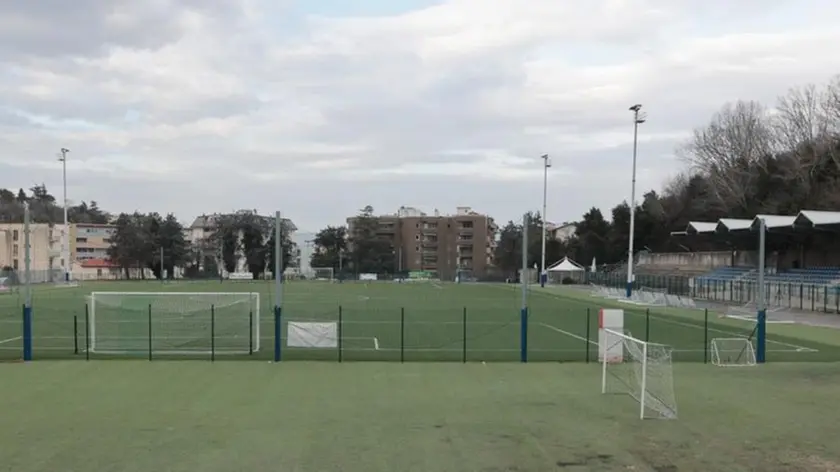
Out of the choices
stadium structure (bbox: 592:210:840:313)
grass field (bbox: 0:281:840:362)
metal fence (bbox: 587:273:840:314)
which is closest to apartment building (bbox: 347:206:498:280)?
Result: stadium structure (bbox: 592:210:840:313)

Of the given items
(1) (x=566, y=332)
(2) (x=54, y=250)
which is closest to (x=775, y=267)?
(1) (x=566, y=332)

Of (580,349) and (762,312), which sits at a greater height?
(762,312)

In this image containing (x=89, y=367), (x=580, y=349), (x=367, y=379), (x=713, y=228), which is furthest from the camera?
(x=713, y=228)

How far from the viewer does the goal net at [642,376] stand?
13.2 m

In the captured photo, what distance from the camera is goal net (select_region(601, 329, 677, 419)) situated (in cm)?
1325

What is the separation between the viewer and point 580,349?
2489 cm

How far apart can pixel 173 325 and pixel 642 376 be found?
1775 cm

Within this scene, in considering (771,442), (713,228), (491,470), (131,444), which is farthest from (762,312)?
(713,228)

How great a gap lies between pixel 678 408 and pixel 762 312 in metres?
8.28

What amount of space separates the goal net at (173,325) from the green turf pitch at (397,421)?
3.69m

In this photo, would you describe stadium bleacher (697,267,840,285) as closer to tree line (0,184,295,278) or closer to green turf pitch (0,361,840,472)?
green turf pitch (0,361,840,472)

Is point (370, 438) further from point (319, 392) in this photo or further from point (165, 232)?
point (165, 232)

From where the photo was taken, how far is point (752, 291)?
49594 millimetres

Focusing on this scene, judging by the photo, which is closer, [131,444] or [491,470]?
[491,470]
